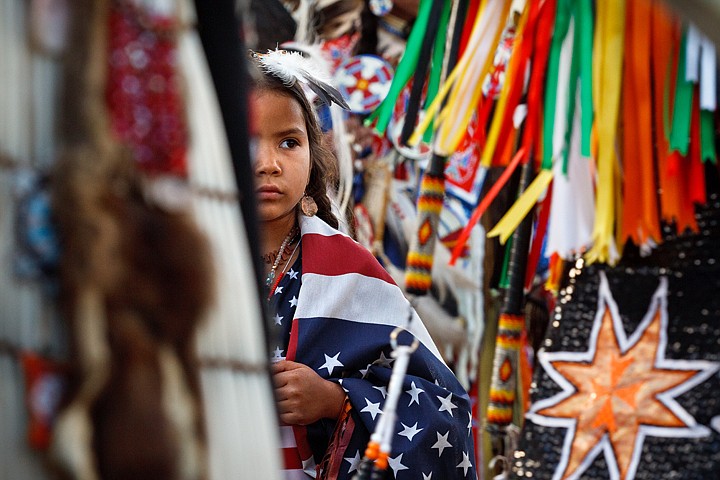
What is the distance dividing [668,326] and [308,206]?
4.30ft

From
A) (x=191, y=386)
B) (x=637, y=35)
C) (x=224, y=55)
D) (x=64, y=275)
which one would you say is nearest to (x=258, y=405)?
(x=191, y=386)

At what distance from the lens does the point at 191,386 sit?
82 centimetres

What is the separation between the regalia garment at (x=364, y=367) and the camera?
2.02 metres

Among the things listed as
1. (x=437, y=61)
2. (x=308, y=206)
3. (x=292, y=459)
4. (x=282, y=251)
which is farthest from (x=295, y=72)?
(x=437, y=61)

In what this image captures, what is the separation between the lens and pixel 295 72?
94.6 inches

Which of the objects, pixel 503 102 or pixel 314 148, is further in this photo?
pixel 314 148

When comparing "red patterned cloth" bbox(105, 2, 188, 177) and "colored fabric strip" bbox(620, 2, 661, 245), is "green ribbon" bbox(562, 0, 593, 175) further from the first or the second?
"red patterned cloth" bbox(105, 2, 188, 177)

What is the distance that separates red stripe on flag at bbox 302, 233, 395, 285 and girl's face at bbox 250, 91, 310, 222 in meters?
0.10

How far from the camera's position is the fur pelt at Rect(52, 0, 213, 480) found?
769 millimetres

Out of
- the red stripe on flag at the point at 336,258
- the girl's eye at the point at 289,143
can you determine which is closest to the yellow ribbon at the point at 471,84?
the red stripe on flag at the point at 336,258

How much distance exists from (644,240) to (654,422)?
0.21 metres

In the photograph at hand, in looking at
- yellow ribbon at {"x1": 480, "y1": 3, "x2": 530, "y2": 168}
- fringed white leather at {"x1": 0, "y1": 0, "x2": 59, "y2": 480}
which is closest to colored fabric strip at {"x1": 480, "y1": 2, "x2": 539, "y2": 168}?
yellow ribbon at {"x1": 480, "y1": 3, "x2": 530, "y2": 168}

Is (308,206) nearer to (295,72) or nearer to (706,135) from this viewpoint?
(295,72)

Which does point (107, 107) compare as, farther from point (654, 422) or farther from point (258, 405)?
point (654, 422)
